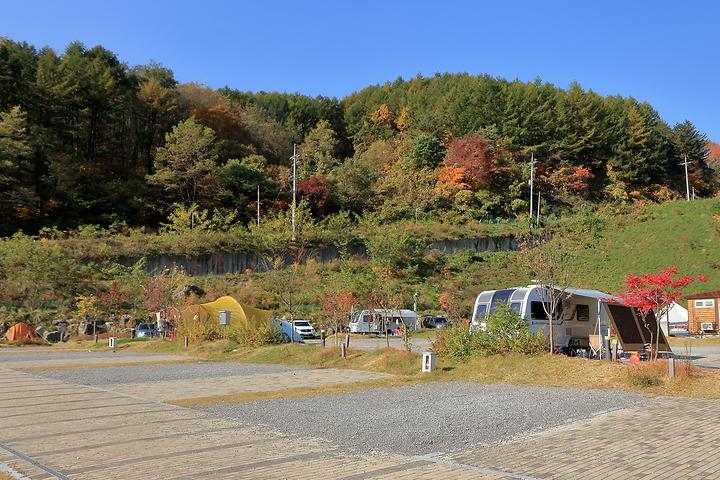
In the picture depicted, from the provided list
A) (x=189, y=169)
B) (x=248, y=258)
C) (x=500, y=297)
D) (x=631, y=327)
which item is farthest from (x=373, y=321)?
(x=189, y=169)

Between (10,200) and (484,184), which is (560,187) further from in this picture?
(10,200)

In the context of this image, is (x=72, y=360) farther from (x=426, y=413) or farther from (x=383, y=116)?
(x=383, y=116)

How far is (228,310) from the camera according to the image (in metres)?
24.1

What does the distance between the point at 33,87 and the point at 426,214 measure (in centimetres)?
3548

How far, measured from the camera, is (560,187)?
5922 cm

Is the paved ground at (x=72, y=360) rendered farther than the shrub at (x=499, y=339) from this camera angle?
Yes

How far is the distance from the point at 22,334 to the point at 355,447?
28517 millimetres

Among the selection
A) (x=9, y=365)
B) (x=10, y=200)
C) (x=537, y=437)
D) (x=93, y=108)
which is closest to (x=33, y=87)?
(x=93, y=108)

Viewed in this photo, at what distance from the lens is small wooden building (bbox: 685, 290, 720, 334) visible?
31.0 m

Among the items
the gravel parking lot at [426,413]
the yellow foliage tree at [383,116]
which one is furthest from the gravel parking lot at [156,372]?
the yellow foliage tree at [383,116]

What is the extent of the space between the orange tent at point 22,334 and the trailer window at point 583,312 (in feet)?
84.5

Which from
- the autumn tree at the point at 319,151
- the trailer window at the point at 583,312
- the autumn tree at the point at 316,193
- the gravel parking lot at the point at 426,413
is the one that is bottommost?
the gravel parking lot at the point at 426,413

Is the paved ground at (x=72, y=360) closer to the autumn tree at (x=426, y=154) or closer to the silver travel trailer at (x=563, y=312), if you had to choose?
the silver travel trailer at (x=563, y=312)

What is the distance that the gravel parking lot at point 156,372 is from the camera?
13.7 m
